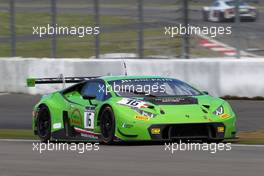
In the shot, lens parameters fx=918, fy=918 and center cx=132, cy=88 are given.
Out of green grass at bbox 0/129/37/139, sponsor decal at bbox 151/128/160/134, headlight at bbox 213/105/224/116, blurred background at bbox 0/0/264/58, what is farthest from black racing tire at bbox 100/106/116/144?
blurred background at bbox 0/0/264/58

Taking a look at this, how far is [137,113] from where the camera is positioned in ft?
39.3

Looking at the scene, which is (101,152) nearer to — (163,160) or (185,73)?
(163,160)

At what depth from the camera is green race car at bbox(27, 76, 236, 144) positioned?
39.0ft

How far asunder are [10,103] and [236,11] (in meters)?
5.55

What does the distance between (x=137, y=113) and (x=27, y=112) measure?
24.4 ft

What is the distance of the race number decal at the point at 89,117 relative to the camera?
1252 cm

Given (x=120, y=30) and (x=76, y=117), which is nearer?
(x=76, y=117)

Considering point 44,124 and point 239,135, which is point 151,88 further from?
point 239,135

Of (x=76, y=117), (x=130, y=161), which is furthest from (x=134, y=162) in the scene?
(x=76, y=117)

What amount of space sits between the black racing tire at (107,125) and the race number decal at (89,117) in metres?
0.22

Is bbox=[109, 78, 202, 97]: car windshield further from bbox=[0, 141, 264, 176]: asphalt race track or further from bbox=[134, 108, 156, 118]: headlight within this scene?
bbox=[0, 141, 264, 176]: asphalt race track

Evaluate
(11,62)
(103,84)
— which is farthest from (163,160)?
(11,62)

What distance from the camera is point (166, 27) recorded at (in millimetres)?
20766

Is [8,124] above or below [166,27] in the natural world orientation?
below
